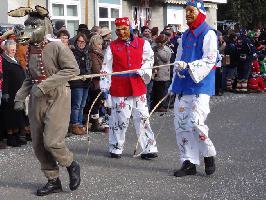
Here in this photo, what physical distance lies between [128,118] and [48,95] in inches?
80.2

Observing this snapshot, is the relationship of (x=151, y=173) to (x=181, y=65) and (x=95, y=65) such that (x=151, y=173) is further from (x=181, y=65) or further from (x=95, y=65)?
(x=95, y=65)

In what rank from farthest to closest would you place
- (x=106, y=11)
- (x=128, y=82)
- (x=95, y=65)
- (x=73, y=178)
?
(x=106, y=11) → (x=95, y=65) → (x=128, y=82) → (x=73, y=178)

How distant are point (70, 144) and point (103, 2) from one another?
8.16m

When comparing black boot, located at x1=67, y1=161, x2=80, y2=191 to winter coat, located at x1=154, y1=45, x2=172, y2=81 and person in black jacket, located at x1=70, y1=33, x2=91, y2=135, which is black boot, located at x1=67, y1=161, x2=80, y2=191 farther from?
winter coat, located at x1=154, y1=45, x2=172, y2=81

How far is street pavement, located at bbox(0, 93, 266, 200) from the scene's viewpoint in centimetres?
601

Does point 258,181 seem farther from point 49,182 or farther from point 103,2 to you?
point 103,2

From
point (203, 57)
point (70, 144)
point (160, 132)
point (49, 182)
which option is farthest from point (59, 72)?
point (160, 132)

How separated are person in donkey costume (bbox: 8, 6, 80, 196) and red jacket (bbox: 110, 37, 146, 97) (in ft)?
5.48

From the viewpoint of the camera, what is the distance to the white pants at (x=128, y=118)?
7723 mm

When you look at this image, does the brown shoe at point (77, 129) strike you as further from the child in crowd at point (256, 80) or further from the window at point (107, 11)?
the child in crowd at point (256, 80)

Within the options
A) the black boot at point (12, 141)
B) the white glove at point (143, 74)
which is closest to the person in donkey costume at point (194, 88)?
the white glove at point (143, 74)

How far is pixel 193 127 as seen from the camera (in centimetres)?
673

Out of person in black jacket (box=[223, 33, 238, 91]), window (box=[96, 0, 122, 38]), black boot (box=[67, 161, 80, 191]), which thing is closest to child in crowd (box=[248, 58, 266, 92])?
person in black jacket (box=[223, 33, 238, 91])

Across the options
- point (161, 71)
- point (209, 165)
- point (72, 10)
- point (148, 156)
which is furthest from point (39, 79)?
point (72, 10)
